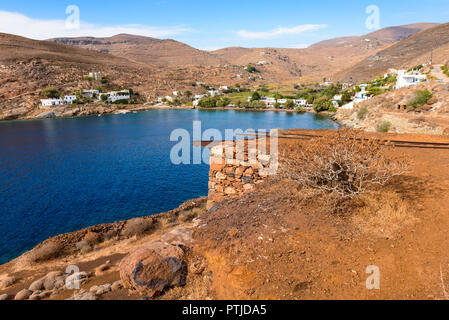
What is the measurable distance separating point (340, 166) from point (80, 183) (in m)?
25.3

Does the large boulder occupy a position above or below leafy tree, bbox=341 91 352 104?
below

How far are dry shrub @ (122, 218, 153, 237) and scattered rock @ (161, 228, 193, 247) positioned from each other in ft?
29.3

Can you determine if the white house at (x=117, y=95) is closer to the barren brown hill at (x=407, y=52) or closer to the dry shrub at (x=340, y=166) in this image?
the barren brown hill at (x=407, y=52)

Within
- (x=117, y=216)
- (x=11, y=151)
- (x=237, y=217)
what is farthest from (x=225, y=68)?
(x=237, y=217)

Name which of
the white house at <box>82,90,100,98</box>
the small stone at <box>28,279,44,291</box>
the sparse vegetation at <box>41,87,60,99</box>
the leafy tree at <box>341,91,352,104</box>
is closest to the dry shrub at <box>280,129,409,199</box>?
the small stone at <box>28,279,44,291</box>

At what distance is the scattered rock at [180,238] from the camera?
546 centimetres

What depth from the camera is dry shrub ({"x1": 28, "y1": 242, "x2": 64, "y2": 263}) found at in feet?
38.2

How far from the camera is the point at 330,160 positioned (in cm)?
606

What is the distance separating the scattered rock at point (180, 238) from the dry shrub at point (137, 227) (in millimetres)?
8919

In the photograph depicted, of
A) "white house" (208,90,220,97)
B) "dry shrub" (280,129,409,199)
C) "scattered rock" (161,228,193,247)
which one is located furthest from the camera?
"white house" (208,90,220,97)

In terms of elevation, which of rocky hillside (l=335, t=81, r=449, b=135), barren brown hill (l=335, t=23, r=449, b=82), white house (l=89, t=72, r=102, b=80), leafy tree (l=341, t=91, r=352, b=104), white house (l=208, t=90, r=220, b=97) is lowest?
rocky hillside (l=335, t=81, r=449, b=135)

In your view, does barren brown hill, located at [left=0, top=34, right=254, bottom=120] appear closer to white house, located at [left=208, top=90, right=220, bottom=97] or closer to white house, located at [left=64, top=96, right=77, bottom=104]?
white house, located at [left=64, top=96, right=77, bottom=104]
